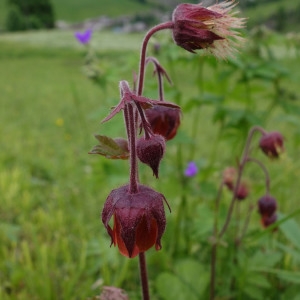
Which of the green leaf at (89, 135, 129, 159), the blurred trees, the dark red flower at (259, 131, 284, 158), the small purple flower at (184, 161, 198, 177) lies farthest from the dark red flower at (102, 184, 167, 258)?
the blurred trees

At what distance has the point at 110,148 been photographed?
3.42 ft

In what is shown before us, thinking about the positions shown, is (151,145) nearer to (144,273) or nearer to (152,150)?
(152,150)

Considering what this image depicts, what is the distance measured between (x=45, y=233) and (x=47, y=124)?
11.2ft

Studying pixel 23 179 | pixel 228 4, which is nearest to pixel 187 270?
pixel 228 4

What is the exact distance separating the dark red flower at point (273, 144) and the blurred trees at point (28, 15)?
121ft

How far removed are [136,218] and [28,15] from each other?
38973 millimetres

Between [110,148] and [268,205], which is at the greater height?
[110,148]

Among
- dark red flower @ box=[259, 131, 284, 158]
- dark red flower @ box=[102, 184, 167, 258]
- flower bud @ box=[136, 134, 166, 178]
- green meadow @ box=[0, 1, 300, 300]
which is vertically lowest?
green meadow @ box=[0, 1, 300, 300]

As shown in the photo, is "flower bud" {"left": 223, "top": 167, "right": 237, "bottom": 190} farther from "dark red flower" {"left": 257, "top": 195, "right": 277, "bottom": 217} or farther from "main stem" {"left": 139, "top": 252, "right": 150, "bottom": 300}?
"main stem" {"left": 139, "top": 252, "right": 150, "bottom": 300}

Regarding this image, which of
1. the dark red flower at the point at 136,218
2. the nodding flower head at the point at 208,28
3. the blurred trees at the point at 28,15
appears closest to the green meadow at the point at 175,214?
the nodding flower head at the point at 208,28

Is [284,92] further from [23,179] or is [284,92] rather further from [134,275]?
[23,179]

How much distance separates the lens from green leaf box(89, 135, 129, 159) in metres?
1.02

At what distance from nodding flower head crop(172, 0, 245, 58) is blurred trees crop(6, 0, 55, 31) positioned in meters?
37.2

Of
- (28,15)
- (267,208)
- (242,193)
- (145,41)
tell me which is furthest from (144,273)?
(28,15)
